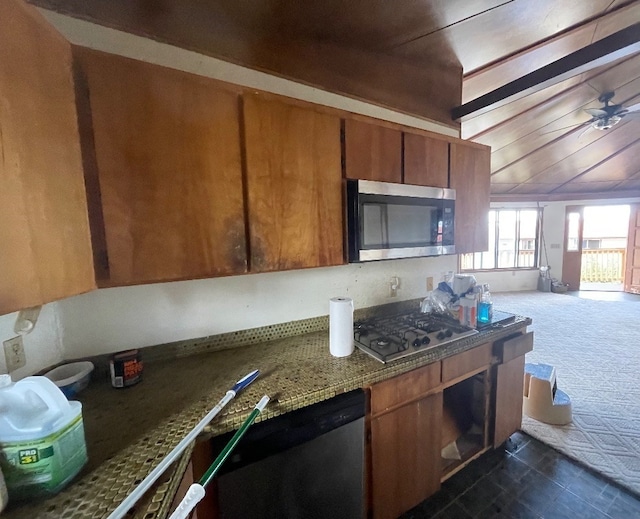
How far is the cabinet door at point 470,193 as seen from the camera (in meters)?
1.87

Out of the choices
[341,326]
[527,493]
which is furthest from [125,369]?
[527,493]

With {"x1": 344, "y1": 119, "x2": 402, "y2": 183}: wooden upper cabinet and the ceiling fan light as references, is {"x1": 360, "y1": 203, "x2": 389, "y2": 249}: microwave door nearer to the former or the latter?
{"x1": 344, "y1": 119, "x2": 402, "y2": 183}: wooden upper cabinet

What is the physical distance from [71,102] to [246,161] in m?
0.55

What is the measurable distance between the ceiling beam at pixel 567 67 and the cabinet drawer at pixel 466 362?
5.78 ft

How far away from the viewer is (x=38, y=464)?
656mm

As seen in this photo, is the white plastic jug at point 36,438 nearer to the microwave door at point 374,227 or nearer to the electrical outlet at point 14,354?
the electrical outlet at point 14,354

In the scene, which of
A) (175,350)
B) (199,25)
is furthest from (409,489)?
(199,25)

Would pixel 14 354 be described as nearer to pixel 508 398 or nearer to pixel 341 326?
pixel 341 326

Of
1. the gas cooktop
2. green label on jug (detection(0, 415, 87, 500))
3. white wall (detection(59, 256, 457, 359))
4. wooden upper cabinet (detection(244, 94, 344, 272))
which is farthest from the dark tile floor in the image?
green label on jug (detection(0, 415, 87, 500))

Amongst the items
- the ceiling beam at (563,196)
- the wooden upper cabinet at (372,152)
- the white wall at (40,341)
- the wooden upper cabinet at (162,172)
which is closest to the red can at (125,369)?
the white wall at (40,341)

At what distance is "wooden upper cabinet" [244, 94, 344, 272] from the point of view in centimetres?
119

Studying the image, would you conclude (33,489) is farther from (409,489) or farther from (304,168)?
(409,489)

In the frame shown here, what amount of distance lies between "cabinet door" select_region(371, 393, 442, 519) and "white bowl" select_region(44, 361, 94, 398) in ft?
4.02

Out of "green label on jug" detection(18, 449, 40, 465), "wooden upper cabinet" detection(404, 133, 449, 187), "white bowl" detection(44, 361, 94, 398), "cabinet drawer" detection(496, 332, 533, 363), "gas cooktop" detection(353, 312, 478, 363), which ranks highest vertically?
"wooden upper cabinet" detection(404, 133, 449, 187)
